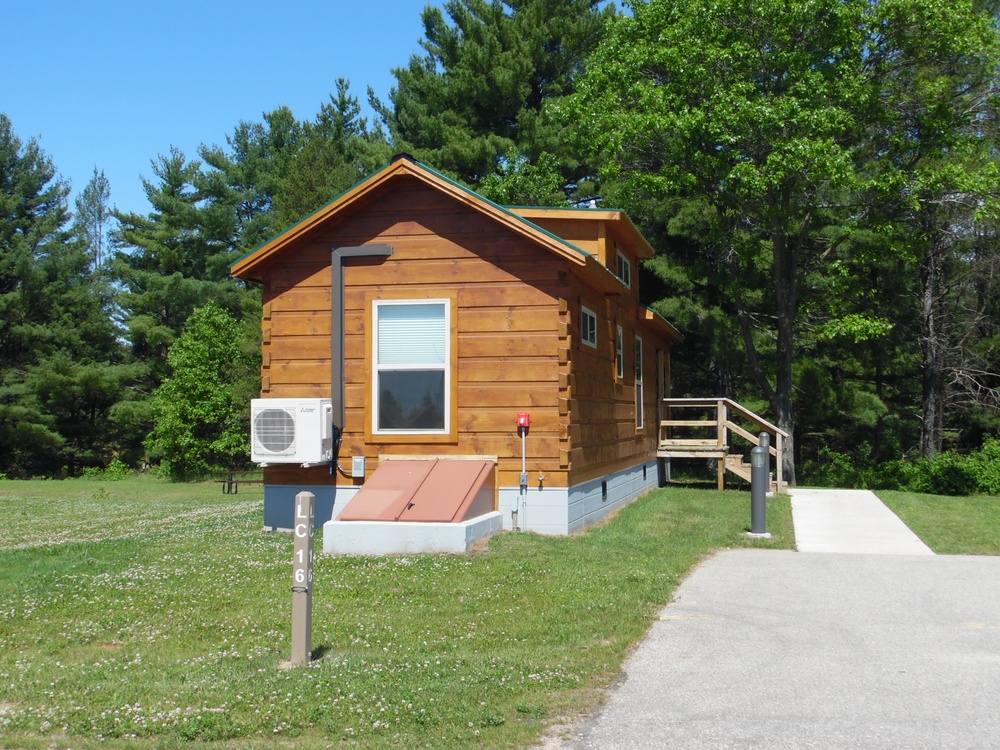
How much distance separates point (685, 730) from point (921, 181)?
64.2ft

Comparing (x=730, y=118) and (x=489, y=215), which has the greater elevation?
(x=730, y=118)

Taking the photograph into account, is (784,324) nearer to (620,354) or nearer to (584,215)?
(620,354)

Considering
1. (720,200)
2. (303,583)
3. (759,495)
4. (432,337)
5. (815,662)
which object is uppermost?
(720,200)

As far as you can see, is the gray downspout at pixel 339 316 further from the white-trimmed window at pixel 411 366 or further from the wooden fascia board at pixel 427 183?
the wooden fascia board at pixel 427 183

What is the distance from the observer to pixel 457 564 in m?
9.69

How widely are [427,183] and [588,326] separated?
3.08 meters

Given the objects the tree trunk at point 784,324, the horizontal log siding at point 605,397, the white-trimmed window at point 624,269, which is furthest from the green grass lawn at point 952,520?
the white-trimmed window at point 624,269

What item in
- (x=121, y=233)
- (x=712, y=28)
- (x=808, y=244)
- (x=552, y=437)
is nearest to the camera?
(x=552, y=437)

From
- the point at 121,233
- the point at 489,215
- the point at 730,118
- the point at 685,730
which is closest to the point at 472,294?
the point at 489,215

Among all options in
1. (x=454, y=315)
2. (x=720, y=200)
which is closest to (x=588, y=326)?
(x=454, y=315)

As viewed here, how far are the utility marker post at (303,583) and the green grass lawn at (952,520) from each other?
8152 mm

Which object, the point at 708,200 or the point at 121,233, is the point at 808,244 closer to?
the point at 708,200

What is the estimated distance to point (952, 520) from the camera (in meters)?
14.7

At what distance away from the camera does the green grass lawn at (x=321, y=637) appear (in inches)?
204
